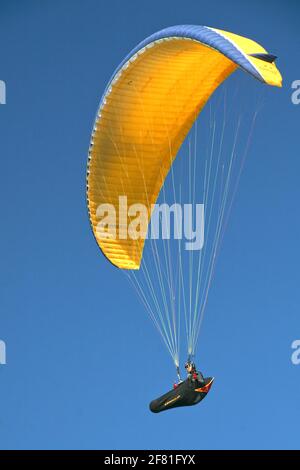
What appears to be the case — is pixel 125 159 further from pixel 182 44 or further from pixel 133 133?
pixel 182 44

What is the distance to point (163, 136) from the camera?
70.2 ft

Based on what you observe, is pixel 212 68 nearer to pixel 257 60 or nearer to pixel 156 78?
pixel 156 78

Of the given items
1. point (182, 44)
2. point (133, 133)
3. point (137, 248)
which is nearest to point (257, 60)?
point (182, 44)

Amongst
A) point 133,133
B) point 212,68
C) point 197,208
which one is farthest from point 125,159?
point 197,208

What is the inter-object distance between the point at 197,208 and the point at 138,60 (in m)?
6.21

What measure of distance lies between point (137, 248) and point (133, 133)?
205 cm

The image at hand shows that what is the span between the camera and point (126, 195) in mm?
21562

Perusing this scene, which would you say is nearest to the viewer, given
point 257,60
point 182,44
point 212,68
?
point 257,60

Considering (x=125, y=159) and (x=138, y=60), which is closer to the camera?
(x=138, y=60)

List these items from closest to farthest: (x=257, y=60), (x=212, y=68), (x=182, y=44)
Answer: (x=257, y=60)
(x=182, y=44)
(x=212, y=68)
